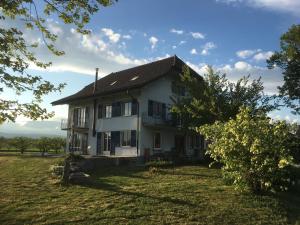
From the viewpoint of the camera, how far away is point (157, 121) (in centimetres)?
3177

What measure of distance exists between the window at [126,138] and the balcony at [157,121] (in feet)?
5.69

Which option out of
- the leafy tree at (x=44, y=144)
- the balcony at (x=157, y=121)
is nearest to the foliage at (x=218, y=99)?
the balcony at (x=157, y=121)

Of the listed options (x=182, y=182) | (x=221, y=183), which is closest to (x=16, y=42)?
(x=182, y=182)

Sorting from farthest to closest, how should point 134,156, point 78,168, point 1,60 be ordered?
point 134,156
point 78,168
point 1,60

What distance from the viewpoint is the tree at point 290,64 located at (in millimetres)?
38531

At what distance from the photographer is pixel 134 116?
3106cm

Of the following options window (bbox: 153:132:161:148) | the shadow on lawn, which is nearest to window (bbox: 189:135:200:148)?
window (bbox: 153:132:161:148)

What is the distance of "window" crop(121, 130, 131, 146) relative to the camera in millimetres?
31278

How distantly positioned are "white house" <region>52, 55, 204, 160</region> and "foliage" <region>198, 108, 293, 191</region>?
15.5 metres

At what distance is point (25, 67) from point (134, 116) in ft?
61.8

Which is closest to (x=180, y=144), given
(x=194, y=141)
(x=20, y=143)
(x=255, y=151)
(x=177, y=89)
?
(x=194, y=141)

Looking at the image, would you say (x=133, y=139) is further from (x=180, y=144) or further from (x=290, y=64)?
(x=290, y=64)

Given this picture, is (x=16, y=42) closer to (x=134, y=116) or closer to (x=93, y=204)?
(x=93, y=204)

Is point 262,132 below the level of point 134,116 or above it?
below
